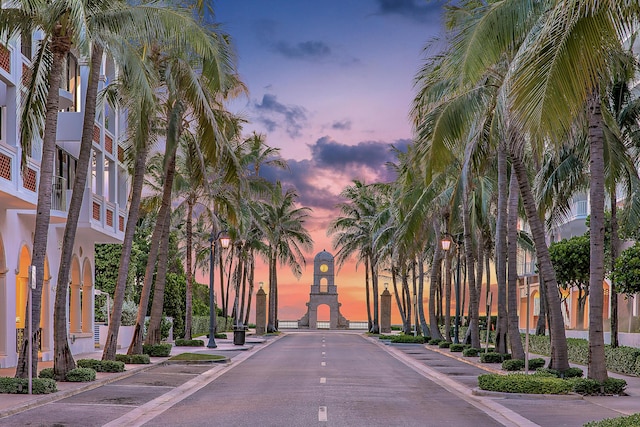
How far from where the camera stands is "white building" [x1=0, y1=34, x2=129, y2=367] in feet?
82.7

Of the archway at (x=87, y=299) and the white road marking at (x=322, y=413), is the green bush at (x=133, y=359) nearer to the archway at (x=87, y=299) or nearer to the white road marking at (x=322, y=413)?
the archway at (x=87, y=299)

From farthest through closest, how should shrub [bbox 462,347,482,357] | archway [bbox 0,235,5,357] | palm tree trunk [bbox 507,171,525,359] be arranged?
1. shrub [bbox 462,347,482,357]
2. palm tree trunk [bbox 507,171,525,359]
3. archway [bbox 0,235,5,357]

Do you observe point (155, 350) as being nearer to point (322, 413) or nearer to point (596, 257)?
point (322, 413)

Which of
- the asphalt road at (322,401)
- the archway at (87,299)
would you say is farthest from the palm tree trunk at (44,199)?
the archway at (87,299)

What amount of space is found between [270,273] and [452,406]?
58772 mm

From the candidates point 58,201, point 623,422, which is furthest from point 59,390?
point 623,422

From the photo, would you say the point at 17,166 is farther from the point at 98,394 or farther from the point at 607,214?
the point at 607,214

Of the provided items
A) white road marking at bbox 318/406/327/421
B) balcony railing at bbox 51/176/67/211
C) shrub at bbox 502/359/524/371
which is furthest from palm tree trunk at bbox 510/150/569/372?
balcony railing at bbox 51/176/67/211

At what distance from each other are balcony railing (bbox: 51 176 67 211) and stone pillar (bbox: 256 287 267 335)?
148 ft

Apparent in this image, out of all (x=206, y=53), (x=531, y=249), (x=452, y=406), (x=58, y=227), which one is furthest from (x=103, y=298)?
(x=452, y=406)

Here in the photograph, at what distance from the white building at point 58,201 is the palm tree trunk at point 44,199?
Result: 2929 mm

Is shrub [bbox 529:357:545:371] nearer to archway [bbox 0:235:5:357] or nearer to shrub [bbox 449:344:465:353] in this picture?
shrub [bbox 449:344:465:353]

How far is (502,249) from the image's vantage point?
101 feet

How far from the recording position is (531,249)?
184ft
